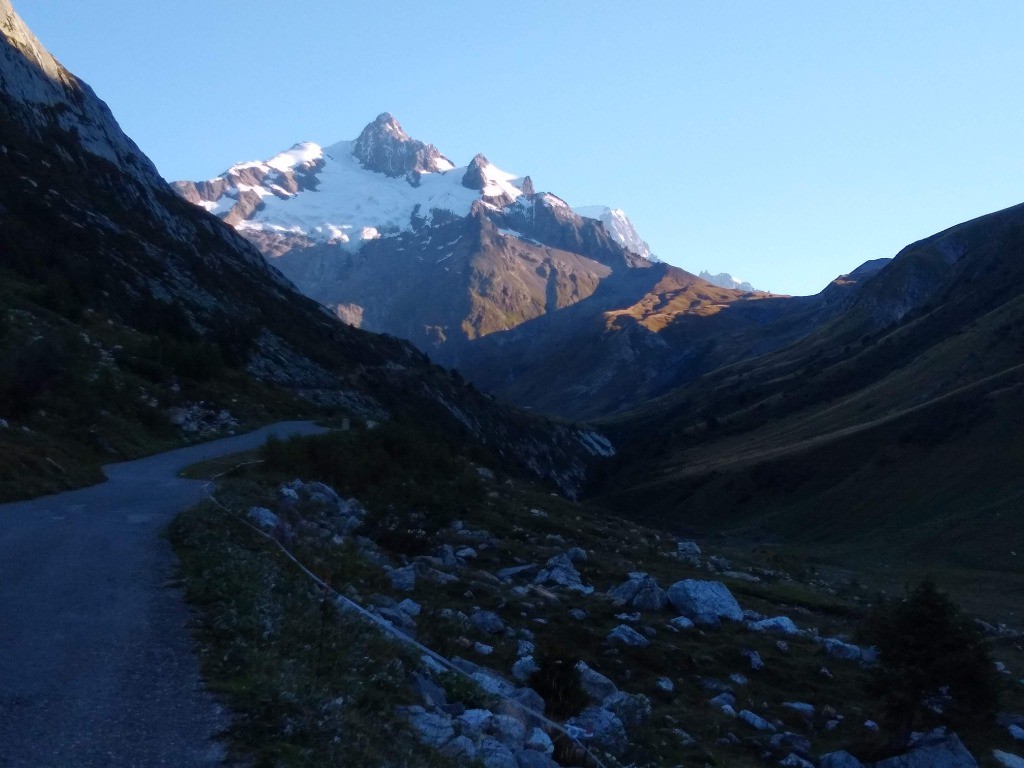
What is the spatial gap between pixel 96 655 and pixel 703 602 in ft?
53.7

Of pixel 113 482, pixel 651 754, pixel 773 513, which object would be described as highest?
pixel 113 482

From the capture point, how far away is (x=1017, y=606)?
3450 centimetres

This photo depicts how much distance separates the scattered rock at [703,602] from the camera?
21.9 meters

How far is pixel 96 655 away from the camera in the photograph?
29.8 ft

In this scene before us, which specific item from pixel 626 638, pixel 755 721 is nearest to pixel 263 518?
pixel 626 638

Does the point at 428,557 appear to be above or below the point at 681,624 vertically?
above

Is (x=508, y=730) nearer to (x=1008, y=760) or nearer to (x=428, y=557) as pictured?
(x=1008, y=760)

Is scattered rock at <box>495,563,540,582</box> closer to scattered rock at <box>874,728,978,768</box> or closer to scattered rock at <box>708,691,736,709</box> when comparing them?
scattered rock at <box>708,691,736,709</box>

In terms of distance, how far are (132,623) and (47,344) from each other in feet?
75.7

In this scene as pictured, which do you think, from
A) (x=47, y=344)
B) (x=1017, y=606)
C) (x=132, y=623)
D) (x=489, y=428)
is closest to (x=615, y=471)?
(x=489, y=428)

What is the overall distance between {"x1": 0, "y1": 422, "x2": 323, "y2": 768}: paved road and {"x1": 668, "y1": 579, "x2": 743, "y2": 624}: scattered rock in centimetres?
1272

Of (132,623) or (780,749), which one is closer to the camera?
(132,623)

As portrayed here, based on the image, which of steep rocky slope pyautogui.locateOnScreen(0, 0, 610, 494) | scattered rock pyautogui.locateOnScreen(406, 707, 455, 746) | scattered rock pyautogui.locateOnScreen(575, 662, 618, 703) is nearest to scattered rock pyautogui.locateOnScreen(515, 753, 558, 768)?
scattered rock pyautogui.locateOnScreen(406, 707, 455, 746)

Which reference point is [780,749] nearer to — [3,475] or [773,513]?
[3,475]
